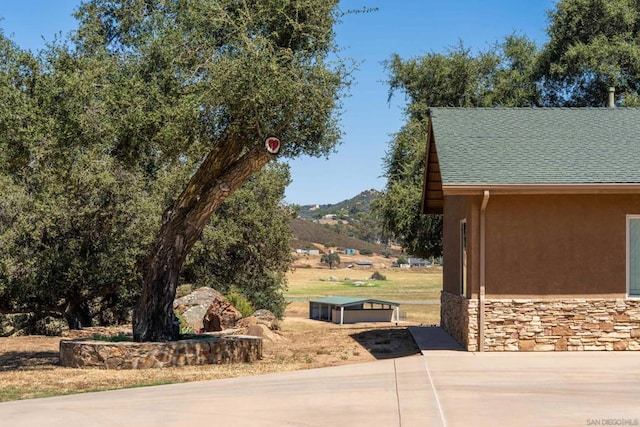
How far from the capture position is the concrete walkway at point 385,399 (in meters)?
8.30

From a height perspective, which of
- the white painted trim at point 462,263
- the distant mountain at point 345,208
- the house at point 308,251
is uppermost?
the distant mountain at point 345,208

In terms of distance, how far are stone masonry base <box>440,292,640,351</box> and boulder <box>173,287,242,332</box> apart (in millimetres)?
7928

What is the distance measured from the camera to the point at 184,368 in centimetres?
1385

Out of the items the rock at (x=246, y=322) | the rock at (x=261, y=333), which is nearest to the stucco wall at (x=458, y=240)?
the rock at (x=261, y=333)

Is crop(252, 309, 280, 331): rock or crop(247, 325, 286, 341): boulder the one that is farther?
crop(252, 309, 280, 331): rock

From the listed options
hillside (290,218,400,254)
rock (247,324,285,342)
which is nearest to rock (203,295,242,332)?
rock (247,324,285,342)

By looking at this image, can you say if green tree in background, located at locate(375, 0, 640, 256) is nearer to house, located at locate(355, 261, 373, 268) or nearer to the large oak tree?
the large oak tree

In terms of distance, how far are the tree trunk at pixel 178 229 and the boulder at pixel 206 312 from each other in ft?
17.2

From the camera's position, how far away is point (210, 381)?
1173 centimetres

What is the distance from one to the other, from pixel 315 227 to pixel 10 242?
10222 cm

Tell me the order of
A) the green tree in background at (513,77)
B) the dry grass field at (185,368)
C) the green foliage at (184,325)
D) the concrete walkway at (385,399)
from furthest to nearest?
1. the green tree in background at (513,77)
2. the green foliage at (184,325)
3. the dry grass field at (185,368)
4. the concrete walkway at (385,399)

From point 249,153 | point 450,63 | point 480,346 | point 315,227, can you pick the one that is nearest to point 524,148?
point 480,346

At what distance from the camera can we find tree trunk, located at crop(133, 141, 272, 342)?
14773 millimetres

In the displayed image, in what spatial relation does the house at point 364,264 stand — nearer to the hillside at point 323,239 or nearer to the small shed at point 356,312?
the hillside at point 323,239
